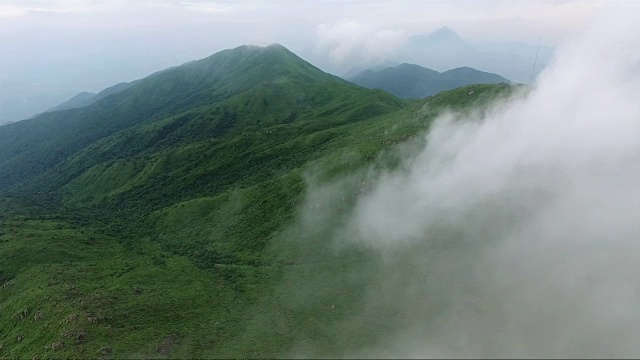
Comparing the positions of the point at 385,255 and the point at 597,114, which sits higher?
the point at 597,114

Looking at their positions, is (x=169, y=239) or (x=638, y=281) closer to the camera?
(x=638, y=281)

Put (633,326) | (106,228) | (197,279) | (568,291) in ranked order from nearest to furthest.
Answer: (633,326), (568,291), (197,279), (106,228)

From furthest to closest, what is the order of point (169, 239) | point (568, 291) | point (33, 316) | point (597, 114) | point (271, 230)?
point (169, 239)
point (271, 230)
point (597, 114)
point (33, 316)
point (568, 291)

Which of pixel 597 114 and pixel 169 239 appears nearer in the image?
pixel 597 114

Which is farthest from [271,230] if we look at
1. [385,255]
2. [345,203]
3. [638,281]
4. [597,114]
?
[597,114]

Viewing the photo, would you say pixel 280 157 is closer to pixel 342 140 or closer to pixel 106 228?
pixel 342 140

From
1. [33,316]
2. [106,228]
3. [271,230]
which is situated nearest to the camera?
[33,316]

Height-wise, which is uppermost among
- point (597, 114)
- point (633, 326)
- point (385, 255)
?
point (597, 114)

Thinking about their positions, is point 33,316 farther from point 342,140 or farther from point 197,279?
point 342,140

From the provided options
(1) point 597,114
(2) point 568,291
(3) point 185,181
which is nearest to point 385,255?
(2) point 568,291
